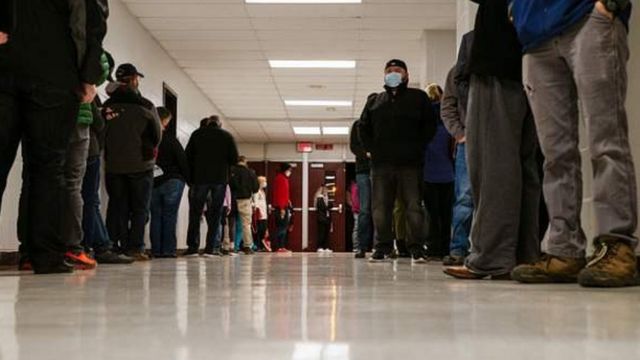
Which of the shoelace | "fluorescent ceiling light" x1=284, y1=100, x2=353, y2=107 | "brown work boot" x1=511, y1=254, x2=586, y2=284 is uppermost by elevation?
"fluorescent ceiling light" x1=284, y1=100, x2=353, y2=107

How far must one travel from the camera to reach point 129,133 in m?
5.94

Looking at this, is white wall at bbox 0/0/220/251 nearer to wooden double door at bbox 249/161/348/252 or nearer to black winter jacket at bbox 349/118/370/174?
black winter jacket at bbox 349/118/370/174

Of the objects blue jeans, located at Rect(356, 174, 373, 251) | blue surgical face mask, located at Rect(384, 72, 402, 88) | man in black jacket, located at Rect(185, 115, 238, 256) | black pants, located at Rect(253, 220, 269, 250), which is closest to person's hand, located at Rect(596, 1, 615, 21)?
blue surgical face mask, located at Rect(384, 72, 402, 88)

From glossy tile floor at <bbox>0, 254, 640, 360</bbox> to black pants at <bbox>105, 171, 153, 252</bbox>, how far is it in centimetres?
352

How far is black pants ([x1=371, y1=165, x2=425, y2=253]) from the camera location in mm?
5332

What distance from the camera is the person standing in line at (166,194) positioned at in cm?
716


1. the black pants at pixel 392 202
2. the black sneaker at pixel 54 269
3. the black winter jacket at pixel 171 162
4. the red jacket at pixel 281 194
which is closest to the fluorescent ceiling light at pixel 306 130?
the red jacket at pixel 281 194

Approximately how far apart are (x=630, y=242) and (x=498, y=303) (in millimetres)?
774

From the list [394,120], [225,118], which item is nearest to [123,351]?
[394,120]

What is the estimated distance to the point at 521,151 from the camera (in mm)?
3027

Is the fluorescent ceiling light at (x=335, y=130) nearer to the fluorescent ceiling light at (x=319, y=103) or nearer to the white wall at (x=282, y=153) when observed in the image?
the white wall at (x=282, y=153)

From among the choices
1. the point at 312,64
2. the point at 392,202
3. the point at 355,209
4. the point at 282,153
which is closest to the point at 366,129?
the point at 392,202

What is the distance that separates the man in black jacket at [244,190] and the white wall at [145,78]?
2.92ft

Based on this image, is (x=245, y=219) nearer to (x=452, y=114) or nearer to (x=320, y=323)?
(x=452, y=114)
